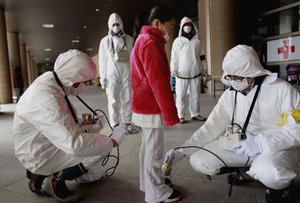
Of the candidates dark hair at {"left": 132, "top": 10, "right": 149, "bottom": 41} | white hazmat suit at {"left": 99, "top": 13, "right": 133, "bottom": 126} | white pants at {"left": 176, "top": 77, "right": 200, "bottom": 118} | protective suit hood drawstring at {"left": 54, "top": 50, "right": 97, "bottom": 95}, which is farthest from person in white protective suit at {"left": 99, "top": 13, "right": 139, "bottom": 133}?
protective suit hood drawstring at {"left": 54, "top": 50, "right": 97, "bottom": 95}

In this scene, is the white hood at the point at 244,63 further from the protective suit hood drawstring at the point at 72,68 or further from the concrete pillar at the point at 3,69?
the concrete pillar at the point at 3,69

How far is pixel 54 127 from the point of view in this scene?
1691mm

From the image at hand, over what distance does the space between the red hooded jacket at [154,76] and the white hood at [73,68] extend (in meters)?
0.36

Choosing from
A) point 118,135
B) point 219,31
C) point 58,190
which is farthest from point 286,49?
point 58,190

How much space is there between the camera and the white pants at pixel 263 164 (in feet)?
5.35

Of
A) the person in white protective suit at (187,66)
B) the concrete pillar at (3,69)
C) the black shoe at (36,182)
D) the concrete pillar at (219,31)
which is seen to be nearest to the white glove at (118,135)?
the black shoe at (36,182)

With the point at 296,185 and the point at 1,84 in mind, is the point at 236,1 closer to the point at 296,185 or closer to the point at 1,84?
the point at 296,185

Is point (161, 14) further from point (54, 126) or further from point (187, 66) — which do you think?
point (187, 66)

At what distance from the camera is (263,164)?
1688 millimetres

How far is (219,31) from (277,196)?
7.54m

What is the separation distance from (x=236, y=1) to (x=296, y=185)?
765 cm

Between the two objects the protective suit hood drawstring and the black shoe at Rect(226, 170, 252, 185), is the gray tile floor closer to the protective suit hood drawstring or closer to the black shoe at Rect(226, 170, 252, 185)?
the black shoe at Rect(226, 170, 252, 185)

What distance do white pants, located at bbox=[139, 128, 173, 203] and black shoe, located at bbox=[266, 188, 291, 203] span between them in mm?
674

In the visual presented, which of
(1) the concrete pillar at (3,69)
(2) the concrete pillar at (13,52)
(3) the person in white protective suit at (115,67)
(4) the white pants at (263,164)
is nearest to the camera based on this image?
Answer: (4) the white pants at (263,164)
